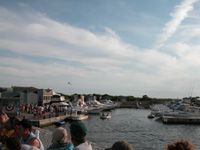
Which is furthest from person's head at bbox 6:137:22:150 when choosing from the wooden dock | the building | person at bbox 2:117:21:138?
the building

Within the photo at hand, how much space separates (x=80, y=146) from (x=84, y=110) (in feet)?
182

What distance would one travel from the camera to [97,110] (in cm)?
6222

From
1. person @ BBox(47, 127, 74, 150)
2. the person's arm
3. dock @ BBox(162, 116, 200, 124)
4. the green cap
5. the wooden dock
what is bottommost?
dock @ BBox(162, 116, 200, 124)

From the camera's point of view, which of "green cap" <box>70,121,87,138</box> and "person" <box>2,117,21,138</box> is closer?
"green cap" <box>70,121,87,138</box>

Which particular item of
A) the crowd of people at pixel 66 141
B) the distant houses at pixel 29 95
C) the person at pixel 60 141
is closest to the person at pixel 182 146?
the crowd of people at pixel 66 141

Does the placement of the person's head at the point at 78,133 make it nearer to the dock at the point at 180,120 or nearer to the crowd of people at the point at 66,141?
the crowd of people at the point at 66,141

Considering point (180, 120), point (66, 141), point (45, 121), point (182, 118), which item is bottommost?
point (180, 120)

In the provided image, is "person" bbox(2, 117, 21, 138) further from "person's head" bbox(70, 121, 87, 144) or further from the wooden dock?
the wooden dock

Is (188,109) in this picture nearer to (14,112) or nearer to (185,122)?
(185,122)

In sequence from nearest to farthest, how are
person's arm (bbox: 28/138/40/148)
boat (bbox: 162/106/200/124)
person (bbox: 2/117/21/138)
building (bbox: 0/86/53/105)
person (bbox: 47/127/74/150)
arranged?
person (bbox: 47/127/74/150) → person's arm (bbox: 28/138/40/148) → person (bbox: 2/117/21/138) → boat (bbox: 162/106/200/124) → building (bbox: 0/86/53/105)

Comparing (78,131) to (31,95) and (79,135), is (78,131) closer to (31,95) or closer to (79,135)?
(79,135)

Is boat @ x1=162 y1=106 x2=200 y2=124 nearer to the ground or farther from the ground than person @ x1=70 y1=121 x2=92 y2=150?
nearer to the ground

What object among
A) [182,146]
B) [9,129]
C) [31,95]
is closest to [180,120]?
[31,95]

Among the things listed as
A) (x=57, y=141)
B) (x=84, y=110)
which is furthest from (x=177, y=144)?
(x=84, y=110)
